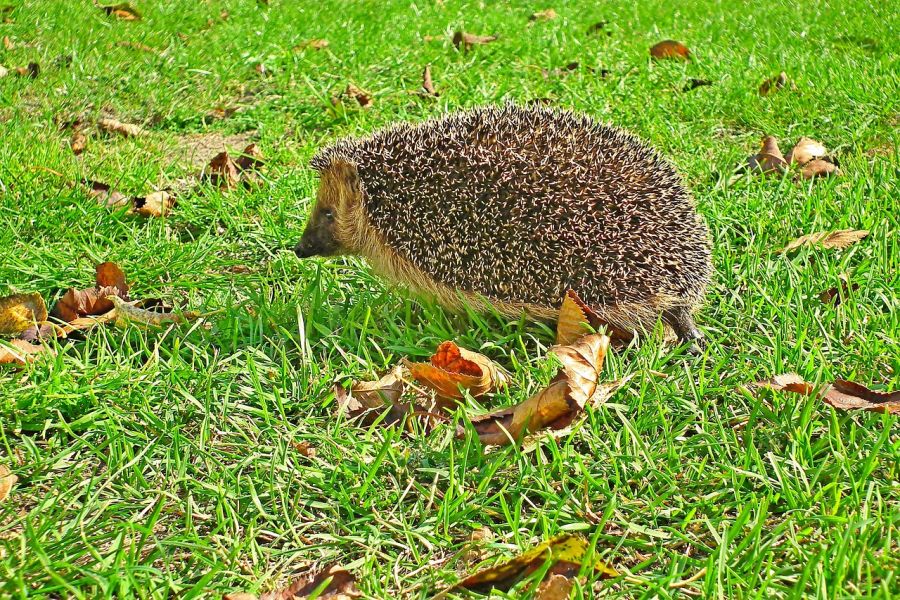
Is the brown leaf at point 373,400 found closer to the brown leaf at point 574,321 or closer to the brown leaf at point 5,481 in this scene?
the brown leaf at point 574,321

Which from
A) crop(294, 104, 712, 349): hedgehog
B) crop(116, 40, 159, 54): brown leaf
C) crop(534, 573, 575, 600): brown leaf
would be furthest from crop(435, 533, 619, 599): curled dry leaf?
crop(116, 40, 159, 54): brown leaf

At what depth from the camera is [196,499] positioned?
9.75ft

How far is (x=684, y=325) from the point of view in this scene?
12.8 ft

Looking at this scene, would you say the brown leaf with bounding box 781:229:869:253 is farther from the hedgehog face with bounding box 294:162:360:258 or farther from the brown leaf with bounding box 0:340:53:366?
the brown leaf with bounding box 0:340:53:366

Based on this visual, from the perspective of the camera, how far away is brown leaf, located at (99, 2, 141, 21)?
880 cm

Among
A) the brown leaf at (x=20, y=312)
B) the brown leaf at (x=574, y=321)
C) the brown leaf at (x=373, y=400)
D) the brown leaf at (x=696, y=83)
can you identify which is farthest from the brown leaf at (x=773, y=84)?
the brown leaf at (x=20, y=312)

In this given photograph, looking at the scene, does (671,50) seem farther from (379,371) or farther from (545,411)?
(545,411)

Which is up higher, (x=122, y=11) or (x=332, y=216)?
(x=122, y=11)

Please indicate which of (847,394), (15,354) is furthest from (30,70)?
(847,394)

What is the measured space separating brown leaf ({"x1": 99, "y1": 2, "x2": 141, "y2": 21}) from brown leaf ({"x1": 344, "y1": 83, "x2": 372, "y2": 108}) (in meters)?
3.41

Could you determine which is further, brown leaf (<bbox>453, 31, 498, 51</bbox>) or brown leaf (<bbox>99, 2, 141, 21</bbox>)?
brown leaf (<bbox>99, 2, 141, 21</bbox>)

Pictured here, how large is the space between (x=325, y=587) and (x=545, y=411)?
3.71ft

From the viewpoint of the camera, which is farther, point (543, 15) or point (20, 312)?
point (543, 15)

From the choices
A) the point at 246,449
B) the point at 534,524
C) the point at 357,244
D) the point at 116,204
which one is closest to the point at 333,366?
the point at 246,449
